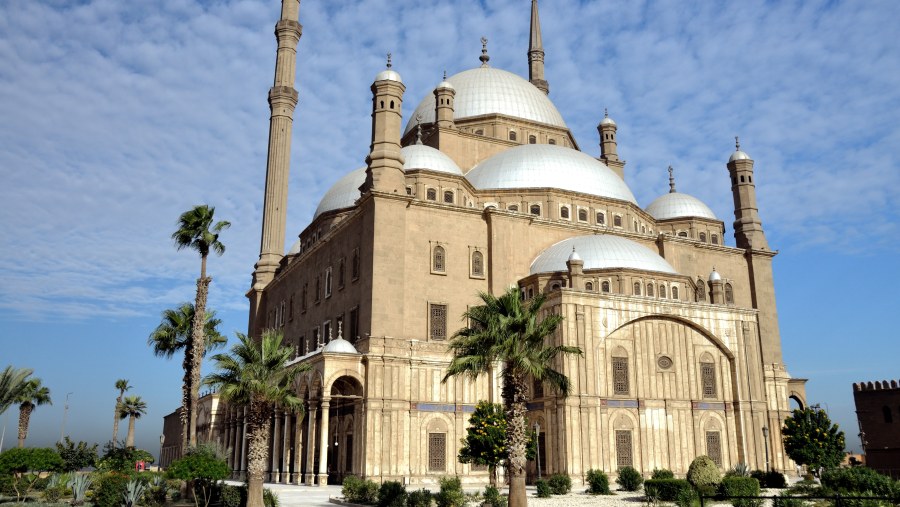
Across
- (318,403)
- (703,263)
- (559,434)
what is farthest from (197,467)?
(703,263)

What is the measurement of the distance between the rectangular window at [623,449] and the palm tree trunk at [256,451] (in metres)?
16.1

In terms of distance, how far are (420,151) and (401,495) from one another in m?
23.0

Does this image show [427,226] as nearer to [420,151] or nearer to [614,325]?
[420,151]

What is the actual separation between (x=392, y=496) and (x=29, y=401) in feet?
124

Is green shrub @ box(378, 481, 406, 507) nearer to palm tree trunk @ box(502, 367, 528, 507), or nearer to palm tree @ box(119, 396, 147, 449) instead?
palm tree trunk @ box(502, 367, 528, 507)

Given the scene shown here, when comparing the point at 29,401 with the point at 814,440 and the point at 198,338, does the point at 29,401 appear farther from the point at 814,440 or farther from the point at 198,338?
the point at 814,440

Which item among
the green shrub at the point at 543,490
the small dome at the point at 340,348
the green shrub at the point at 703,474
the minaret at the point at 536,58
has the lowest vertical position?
the green shrub at the point at 543,490

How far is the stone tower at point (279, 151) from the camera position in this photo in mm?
→ 46750

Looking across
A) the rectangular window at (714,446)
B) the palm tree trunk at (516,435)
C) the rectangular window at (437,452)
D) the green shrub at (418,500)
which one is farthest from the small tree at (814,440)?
the green shrub at (418,500)

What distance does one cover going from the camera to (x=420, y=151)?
129 feet

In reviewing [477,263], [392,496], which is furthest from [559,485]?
[477,263]

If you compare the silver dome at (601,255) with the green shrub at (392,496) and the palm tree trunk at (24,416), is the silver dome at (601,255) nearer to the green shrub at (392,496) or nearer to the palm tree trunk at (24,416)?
the green shrub at (392,496)

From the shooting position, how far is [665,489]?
837 inches

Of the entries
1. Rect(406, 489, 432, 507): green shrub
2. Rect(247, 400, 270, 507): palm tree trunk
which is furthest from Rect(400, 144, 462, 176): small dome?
Rect(406, 489, 432, 507): green shrub
